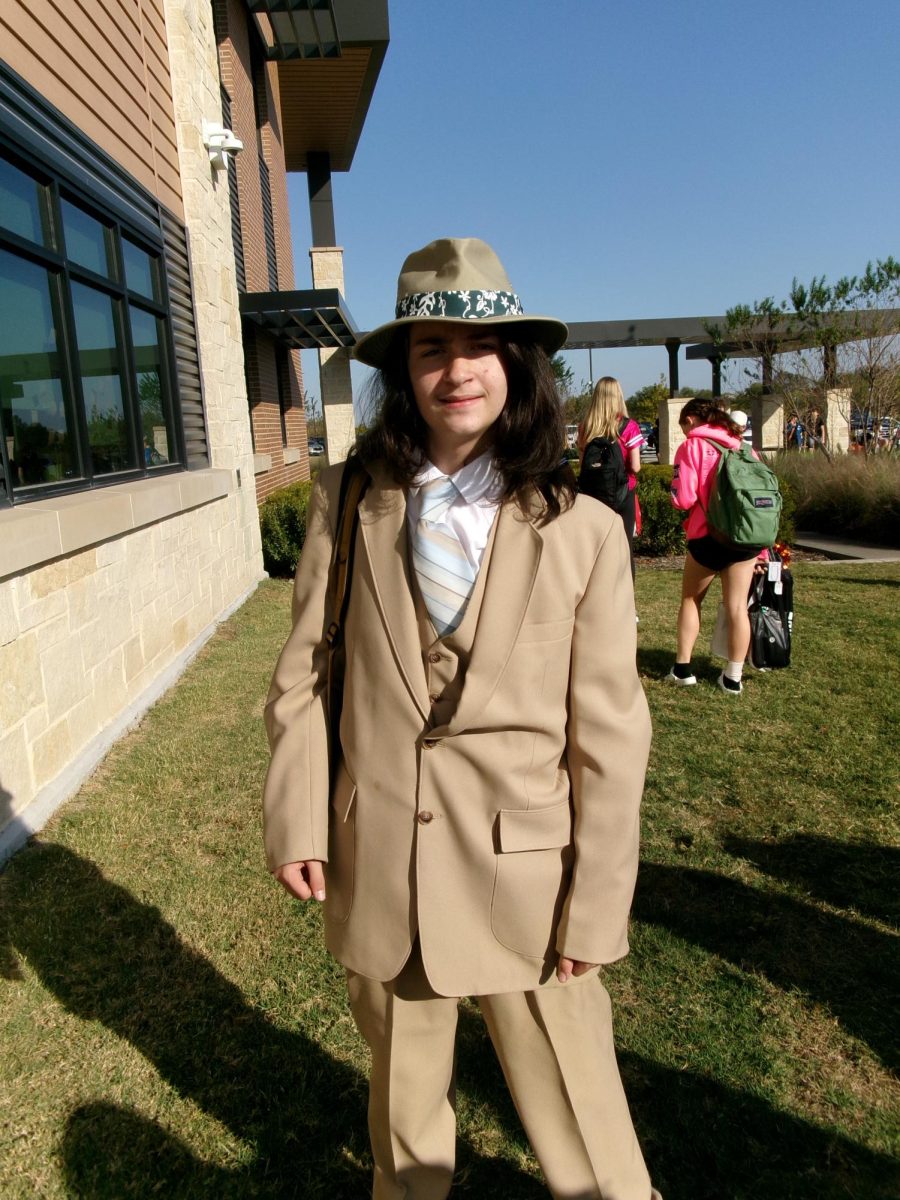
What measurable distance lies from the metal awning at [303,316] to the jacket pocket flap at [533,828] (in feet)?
33.7

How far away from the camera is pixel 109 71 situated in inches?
238

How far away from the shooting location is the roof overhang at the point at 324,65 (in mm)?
12320

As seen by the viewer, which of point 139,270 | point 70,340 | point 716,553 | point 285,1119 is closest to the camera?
point 285,1119

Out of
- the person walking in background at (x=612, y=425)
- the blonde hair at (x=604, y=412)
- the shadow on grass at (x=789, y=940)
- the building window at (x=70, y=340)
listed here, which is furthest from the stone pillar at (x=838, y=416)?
the shadow on grass at (x=789, y=940)

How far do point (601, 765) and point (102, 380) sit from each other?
5373mm

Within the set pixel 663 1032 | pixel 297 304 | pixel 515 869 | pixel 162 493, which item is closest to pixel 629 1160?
pixel 515 869

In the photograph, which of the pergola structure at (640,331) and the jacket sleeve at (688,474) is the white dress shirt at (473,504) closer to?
the jacket sleeve at (688,474)

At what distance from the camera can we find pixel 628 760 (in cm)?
164

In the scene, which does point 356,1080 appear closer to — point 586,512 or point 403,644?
point 403,644

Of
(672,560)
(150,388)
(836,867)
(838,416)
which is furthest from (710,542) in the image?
(838,416)

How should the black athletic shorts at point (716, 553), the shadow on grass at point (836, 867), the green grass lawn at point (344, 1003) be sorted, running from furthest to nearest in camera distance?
the black athletic shorts at point (716, 553) → the shadow on grass at point (836, 867) → the green grass lawn at point (344, 1003)

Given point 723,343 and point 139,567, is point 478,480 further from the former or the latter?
point 723,343

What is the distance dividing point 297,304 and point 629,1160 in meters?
11.7

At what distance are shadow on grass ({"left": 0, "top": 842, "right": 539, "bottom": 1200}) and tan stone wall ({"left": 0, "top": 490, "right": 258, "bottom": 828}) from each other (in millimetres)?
714
